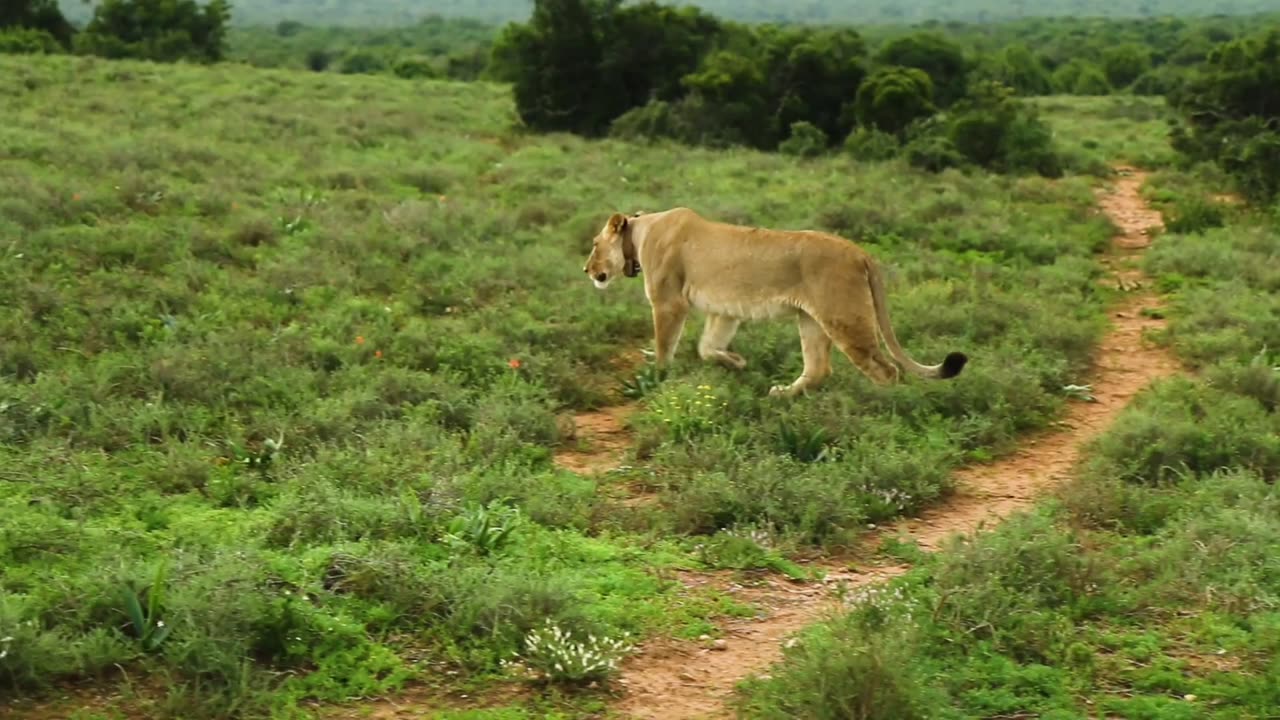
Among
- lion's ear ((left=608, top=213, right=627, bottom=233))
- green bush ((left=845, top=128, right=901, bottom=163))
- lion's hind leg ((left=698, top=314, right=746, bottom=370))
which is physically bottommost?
lion's hind leg ((left=698, top=314, right=746, bottom=370))

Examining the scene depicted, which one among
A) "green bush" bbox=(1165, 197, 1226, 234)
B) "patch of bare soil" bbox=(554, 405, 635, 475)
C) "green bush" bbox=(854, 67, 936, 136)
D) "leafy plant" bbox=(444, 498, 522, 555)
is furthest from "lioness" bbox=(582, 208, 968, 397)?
"green bush" bbox=(854, 67, 936, 136)

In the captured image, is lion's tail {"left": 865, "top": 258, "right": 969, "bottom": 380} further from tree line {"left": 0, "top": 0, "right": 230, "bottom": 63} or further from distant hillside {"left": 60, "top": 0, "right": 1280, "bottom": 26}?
distant hillside {"left": 60, "top": 0, "right": 1280, "bottom": 26}

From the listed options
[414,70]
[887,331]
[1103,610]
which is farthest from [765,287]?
[414,70]

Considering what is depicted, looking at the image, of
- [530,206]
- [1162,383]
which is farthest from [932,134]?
[1162,383]

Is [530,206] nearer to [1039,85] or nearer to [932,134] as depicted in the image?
[932,134]

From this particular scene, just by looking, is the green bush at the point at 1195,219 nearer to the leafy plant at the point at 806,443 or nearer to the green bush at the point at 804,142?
the green bush at the point at 804,142

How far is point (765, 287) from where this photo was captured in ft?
30.5

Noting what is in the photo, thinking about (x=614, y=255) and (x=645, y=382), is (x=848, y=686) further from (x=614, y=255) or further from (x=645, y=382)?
(x=614, y=255)

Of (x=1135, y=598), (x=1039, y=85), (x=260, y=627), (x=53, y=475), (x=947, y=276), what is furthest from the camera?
(x=1039, y=85)

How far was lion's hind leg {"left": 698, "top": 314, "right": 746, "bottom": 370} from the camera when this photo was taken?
1002cm

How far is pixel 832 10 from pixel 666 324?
165 m

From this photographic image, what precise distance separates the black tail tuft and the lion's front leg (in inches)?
82.8

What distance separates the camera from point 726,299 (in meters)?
9.50

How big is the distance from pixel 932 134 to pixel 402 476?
54.0ft
